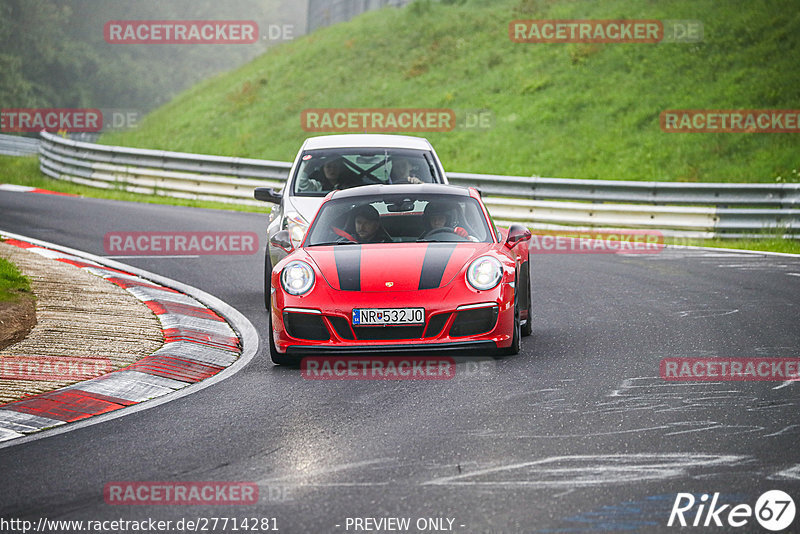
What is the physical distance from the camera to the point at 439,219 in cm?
878

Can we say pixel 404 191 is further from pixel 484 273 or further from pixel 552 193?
pixel 552 193

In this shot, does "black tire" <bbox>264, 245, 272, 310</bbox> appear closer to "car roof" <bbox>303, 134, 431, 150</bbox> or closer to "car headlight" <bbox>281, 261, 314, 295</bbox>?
"car roof" <bbox>303, 134, 431, 150</bbox>

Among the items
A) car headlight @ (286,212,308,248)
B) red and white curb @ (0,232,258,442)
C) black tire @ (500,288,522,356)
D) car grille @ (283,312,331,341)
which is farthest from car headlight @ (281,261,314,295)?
car headlight @ (286,212,308,248)

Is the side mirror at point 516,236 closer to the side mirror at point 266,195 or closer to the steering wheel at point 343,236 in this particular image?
the steering wheel at point 343,236

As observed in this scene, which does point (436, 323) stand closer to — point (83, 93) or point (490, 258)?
point (490, 258)

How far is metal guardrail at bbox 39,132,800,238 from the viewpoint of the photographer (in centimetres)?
1797

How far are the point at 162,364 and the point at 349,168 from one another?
4.48 metres

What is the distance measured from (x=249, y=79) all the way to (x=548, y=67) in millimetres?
14572

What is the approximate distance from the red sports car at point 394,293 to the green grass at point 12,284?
9.88 ft

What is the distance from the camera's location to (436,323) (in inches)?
297

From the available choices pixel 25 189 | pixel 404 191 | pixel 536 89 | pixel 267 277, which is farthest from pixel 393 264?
pixel 536 89

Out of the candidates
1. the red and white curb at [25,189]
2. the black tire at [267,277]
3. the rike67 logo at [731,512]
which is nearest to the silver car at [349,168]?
the black tire at [267,277]

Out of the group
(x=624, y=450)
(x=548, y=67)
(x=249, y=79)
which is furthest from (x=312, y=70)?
(x=624, y=450)

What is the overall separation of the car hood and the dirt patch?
8.04 feet
